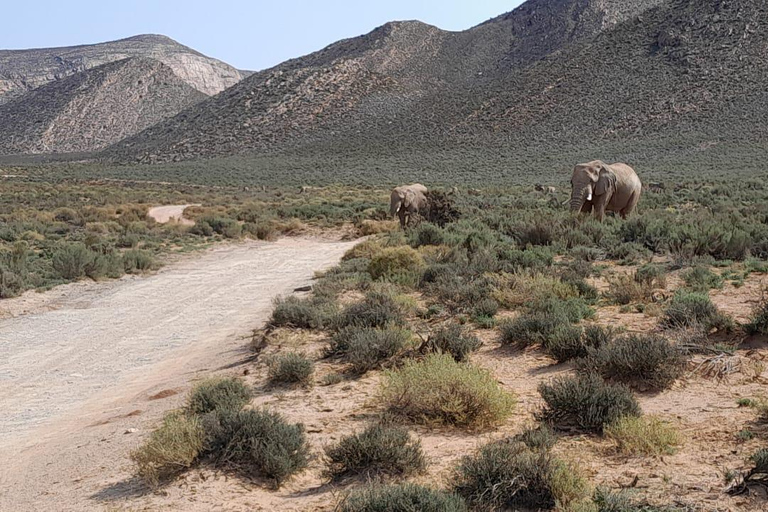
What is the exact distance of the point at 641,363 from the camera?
6758 millimetres

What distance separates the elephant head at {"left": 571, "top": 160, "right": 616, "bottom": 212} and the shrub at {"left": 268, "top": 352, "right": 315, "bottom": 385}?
456 inches

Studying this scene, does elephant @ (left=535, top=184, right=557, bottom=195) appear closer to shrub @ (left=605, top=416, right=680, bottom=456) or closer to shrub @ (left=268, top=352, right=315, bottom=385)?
shrub @ (left=268, top=352, right=315, bottom=385)

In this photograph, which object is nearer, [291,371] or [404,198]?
[291,371]

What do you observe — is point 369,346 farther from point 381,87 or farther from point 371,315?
point 381,87

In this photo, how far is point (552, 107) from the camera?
229ft

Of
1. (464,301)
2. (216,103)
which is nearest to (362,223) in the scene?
(464,301)

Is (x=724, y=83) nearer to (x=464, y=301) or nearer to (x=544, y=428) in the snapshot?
(x=464, y=301)

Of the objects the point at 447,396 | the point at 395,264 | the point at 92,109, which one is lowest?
the point at 395,264

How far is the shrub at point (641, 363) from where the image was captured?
6.68 metres

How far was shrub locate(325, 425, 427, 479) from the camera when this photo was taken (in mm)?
5145

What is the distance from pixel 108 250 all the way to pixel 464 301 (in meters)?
11.7

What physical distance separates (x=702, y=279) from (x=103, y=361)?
877 cm

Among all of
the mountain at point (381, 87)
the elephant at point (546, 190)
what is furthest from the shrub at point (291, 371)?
the mountain at point (381, 87)

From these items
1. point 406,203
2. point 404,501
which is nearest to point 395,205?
point 406,203
